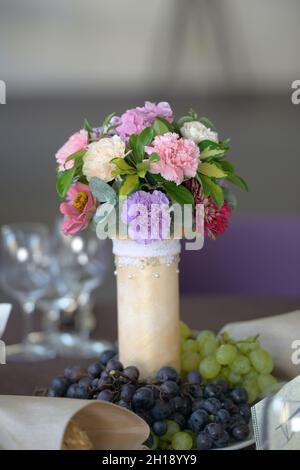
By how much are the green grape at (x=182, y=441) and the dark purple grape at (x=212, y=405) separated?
0.04m

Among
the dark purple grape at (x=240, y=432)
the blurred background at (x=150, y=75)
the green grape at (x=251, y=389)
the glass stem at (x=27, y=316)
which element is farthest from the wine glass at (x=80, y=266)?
the blurred background at (x=150, y=75)

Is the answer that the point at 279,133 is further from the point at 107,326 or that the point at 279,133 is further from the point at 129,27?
the point at 107,326

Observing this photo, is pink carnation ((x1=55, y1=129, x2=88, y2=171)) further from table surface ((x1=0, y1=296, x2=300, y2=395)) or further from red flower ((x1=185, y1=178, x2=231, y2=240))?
table surface ((x1=0, y1=296, x2=300, y2=395))

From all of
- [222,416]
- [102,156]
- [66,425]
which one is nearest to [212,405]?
[222,416]

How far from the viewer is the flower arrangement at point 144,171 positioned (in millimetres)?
940

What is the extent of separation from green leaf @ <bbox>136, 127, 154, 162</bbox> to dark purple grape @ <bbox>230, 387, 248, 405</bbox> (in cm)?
33

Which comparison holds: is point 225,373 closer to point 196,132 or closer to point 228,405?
point 228,405

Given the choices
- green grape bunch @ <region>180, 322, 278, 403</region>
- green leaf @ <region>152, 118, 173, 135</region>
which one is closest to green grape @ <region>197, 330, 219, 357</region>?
green grape bunch @ <region>180, 322, 278, 403</region>

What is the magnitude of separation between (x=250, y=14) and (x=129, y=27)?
43.4 inches

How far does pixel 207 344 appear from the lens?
1082 millimetres

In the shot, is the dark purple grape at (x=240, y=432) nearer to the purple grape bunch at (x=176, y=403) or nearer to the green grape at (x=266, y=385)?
the purple grape bunch at (x=176, y=403)

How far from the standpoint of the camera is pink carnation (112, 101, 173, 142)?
38.7 inches

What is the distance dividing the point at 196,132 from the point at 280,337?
35cm
